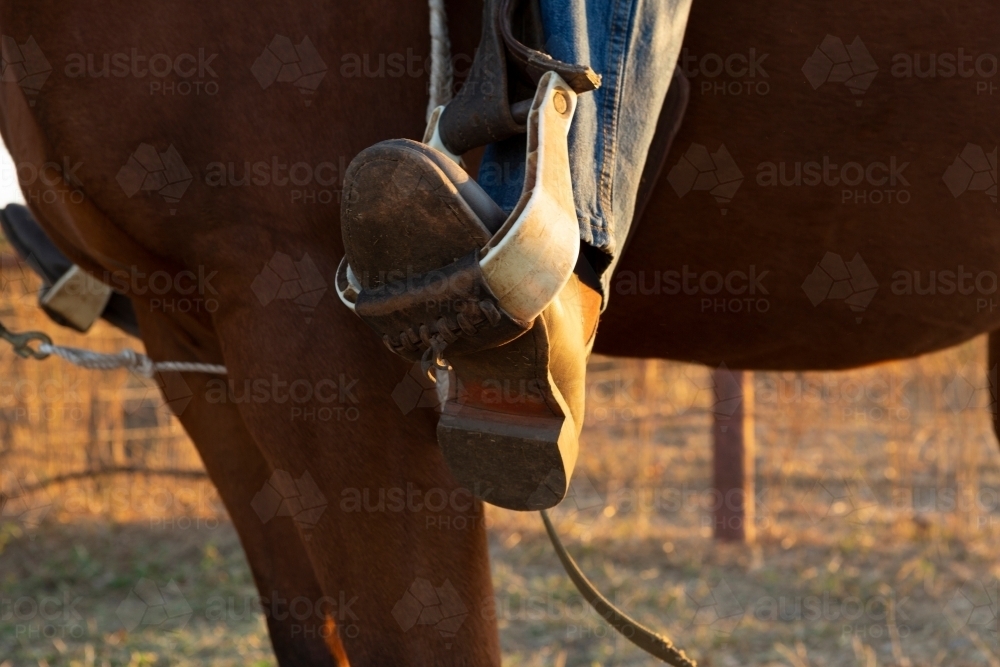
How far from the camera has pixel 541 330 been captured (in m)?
1.06

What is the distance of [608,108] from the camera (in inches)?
47.1

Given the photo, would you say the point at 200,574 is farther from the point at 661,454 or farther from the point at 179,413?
the point at 661,454

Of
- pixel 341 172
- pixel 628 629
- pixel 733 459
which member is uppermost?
pixel 341 172

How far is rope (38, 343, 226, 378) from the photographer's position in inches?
69.2

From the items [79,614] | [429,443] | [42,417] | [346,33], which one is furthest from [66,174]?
[42,417]

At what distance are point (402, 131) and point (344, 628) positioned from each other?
693mm

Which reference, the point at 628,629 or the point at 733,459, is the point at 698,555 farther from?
the point at 628,629

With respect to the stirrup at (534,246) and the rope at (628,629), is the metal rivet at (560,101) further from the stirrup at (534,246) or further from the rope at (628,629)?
the rope at (628,629)

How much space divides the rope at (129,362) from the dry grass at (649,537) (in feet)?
4.06

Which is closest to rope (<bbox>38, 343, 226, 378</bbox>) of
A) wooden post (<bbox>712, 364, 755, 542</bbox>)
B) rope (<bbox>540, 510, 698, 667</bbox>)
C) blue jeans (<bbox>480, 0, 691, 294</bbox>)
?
rope (<bbox>540, 510, 698, 667</bbox>)

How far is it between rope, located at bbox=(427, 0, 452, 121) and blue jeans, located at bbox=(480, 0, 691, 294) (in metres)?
0.14

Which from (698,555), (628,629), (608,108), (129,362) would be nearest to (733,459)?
(698,555)

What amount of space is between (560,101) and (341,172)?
34 centimetres

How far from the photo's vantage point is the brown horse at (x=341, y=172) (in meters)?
1.26
